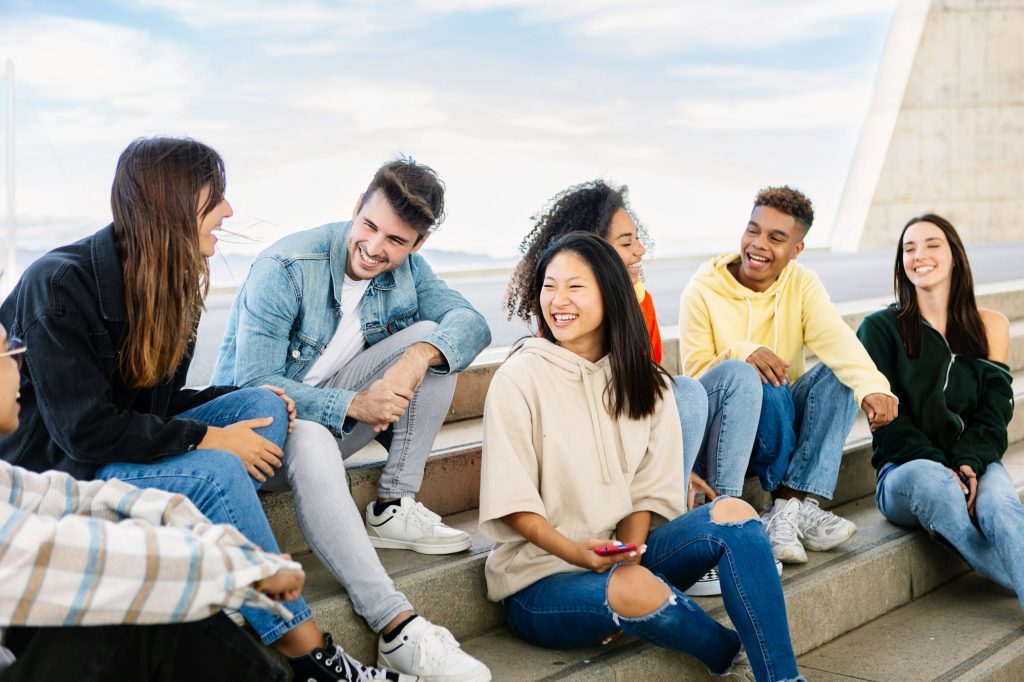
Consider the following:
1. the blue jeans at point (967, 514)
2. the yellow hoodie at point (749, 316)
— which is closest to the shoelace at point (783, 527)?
the blue jeans at point (967, 514)

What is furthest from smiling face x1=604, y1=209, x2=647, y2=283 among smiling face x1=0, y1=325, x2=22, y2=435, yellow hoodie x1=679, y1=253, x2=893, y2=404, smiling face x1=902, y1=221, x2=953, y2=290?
smiling face x1=0, y1=325, x2=22, y2=435

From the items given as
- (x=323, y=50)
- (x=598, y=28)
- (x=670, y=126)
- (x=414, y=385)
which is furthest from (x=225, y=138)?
(x=414, y=385)

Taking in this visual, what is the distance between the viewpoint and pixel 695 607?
2020 millimetres

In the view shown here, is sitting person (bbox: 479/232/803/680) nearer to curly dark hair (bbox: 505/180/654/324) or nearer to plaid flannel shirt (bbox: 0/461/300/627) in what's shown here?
curly dark hair (bbox: 505/180/654/324)

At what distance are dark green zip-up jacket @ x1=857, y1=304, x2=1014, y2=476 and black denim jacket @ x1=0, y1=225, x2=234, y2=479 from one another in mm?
2005

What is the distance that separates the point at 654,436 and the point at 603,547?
389 millimetres

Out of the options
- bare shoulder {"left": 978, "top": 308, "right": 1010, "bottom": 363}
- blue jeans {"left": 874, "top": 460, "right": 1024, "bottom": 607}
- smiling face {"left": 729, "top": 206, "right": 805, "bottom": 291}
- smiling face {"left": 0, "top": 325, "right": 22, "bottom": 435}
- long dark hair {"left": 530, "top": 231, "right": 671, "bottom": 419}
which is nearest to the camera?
smiling face {"left": 0, "top": 325, "right": 22, "bottom": 435}

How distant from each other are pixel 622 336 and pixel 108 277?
3.46 ft

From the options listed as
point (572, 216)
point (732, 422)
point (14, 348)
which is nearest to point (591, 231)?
point (572, 216)

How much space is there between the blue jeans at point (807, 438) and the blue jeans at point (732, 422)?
5.4 inches

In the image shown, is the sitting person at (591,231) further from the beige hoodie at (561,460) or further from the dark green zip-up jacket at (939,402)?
the dark green zip-up jacket at (939,402)

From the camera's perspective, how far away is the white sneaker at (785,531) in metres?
2.61

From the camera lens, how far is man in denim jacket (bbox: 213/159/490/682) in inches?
90.5

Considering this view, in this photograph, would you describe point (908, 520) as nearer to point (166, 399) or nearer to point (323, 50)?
point (166, 399)
